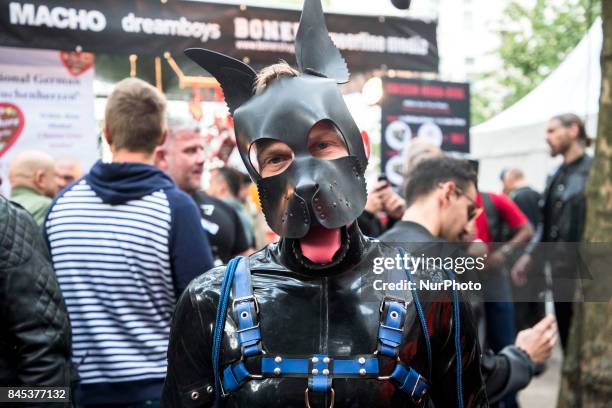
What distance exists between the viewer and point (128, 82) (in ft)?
10.4

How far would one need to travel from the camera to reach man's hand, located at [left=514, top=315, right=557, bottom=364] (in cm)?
280

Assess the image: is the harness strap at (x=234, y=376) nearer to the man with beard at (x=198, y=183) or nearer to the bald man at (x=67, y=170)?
the man with beard at (x=198, y=183)

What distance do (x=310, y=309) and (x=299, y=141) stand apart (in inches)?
16.9

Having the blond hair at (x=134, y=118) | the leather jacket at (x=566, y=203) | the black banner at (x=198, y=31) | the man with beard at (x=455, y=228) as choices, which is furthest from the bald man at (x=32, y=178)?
the leather jacket at (x=566, y=203)

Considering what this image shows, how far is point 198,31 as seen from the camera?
5691mm

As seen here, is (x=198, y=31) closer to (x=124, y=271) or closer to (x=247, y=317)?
(x=124, y=271)

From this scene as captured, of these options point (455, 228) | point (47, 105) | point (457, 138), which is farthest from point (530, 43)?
point (455, 228)

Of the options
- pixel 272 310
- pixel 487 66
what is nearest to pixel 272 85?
pixel 272 310

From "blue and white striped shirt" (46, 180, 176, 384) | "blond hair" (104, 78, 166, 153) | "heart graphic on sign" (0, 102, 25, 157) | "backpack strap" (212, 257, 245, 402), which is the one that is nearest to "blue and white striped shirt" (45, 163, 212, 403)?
"blue and white striped shirt" (46, 180, 176, 384)

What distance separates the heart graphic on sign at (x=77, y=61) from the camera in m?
5.65

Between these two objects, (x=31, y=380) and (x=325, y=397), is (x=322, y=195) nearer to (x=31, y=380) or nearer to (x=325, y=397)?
(x=325, y=397)

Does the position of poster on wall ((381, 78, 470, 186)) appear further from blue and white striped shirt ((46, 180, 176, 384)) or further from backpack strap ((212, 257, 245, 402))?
backpack strap ((212, 257, 245, 402))

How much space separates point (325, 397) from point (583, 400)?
1916 mm


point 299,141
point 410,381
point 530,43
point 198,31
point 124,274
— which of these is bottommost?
point 410,381
